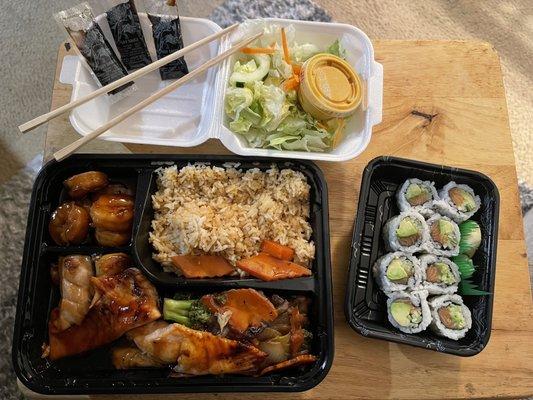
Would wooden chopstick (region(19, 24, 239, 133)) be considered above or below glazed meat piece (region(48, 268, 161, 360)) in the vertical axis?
above

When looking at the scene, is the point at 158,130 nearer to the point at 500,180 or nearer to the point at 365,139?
the point at 365,139

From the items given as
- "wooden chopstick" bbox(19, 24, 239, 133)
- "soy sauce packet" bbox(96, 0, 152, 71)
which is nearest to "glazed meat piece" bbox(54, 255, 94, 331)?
"wooden chopstick" bbox(19, 24, 239, 133)

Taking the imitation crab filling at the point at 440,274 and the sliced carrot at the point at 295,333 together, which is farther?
the imitation crab filling at the point at 440,274

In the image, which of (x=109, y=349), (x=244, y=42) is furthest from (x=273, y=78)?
(x=109, y=349)

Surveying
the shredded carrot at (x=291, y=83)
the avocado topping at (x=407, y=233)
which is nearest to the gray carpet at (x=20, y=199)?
the shredded carrot at (x=291, y=83)

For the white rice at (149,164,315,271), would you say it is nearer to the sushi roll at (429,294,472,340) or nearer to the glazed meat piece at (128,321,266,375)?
the glazed meat piece at (128,321,266,375)

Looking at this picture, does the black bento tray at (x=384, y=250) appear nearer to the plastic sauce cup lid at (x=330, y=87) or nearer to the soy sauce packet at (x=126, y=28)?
the plastic sauce cup lid at (x=330, y=87)
